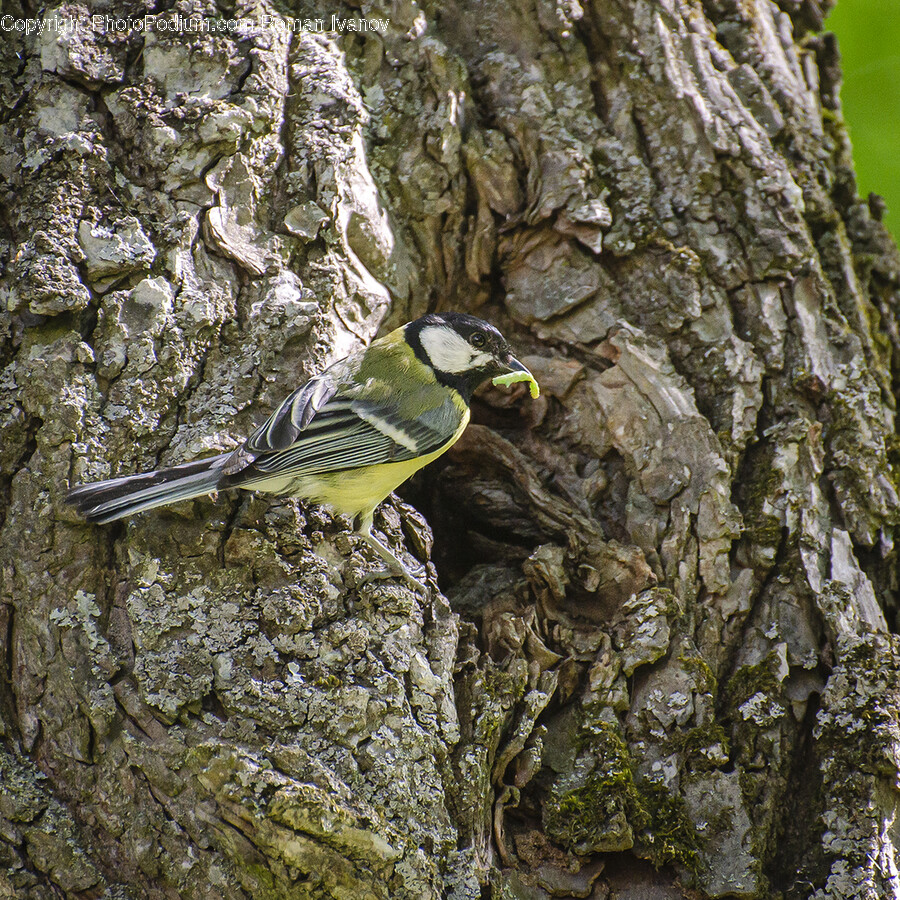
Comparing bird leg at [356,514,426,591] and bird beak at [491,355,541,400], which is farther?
bird beak at [491,355,541,400]

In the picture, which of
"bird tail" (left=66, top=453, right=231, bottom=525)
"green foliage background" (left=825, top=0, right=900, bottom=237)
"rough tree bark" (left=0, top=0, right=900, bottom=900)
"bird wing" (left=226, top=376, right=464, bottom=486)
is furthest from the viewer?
"green foliage background" (left=825, top=0, right=900, bottom=237)

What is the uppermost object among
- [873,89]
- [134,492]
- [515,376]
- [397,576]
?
[873,89]

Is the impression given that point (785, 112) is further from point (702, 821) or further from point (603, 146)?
point (702, 821)

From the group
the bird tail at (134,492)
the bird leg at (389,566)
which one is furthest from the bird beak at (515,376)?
the bird tail at (134,492)

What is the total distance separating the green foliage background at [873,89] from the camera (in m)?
3.04

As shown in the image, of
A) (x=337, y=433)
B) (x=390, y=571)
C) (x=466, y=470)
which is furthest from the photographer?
(x=466, y=470)

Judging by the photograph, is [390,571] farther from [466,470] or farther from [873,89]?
[873,89]

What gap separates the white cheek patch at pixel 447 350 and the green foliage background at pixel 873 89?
6.13 feet

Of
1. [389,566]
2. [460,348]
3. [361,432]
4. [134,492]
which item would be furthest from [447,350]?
[134,492]

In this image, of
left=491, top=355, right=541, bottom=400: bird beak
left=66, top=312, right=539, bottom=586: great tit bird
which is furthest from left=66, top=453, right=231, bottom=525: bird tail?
left=491, top=355, right=541, bottom=400: bird beak

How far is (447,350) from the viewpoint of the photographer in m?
2.18

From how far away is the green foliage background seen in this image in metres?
3.04

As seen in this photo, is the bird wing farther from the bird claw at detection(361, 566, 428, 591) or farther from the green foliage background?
the green foliage background

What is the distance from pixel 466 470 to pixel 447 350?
1.40ft
